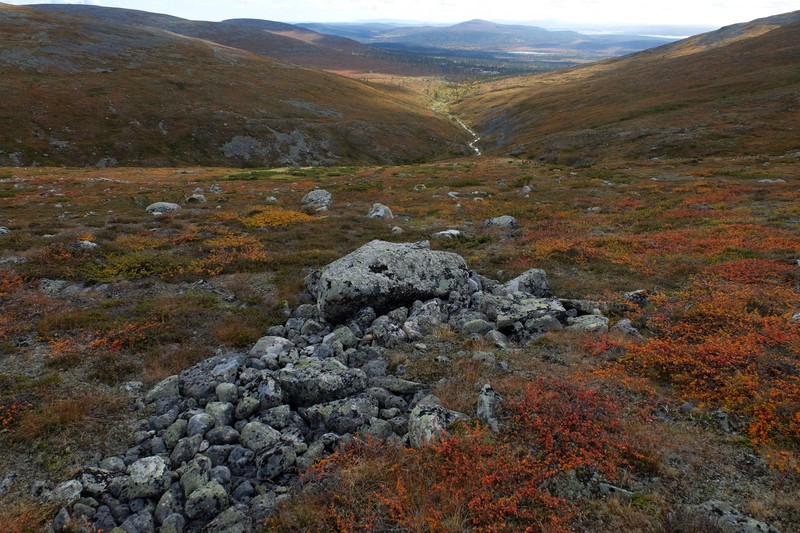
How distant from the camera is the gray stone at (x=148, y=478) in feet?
23.4

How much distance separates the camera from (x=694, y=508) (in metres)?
6.33

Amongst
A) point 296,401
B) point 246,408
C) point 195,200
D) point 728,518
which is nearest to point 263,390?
point 246,408

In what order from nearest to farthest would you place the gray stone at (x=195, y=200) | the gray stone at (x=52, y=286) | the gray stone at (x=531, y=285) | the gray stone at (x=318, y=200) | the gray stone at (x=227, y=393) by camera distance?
1. the gray stone at (x=227, y=393)
2. the gray stone at (x=52, y=286)
3. the gray stone at (x=531, y=285)
4. the gray stone at (x=318, y=200)
5. the gray stone at (x=195, y=200)

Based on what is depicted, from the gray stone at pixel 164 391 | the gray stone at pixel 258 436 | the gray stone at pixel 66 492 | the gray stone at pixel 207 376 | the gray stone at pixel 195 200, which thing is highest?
the gray stone at pixel 258 436

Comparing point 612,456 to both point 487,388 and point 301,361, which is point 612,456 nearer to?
point 487,388

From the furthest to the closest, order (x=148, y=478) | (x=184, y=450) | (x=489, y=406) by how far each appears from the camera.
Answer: (x=489, y=406)
(x=184, y=450)
(x=148, y=478)

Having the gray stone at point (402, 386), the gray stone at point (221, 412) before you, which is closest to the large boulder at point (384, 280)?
the gray stone at point (402, 386)

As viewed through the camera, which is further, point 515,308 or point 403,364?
point 515,308

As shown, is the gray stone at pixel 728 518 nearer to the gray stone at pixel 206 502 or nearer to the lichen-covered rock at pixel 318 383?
the lichen-covered rock at pixel 318 383

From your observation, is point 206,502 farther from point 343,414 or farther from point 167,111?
point 167,111

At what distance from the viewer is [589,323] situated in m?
12.9

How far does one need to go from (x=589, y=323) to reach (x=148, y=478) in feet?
40.2

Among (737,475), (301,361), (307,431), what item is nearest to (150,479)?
(307,431)

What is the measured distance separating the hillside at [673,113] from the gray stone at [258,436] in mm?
73707
